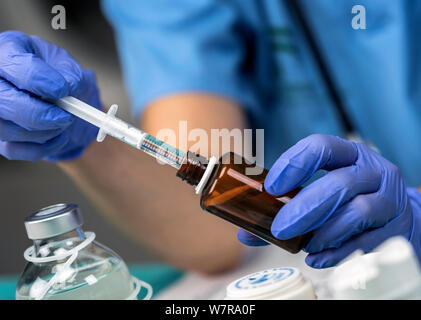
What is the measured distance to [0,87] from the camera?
2.08 ft

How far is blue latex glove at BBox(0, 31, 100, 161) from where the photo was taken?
61 cm

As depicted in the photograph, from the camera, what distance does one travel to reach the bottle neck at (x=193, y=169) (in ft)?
1.88

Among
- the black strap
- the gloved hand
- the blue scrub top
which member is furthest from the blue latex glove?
the black strap

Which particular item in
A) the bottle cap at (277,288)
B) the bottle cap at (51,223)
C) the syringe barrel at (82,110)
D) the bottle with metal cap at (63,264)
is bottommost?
the bottle cap at (277,288)

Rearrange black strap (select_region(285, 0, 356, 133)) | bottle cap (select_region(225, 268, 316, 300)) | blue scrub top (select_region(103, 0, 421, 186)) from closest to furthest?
bottle cap (select_region(225, 268, 316, 300)) < blue scrub top (select_region(103, 0, 421, 186)) < black strap (select_region(285, 0, 356, 133))

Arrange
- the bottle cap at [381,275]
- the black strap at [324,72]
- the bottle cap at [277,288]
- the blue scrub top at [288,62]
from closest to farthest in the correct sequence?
1. the bottle cap at [277,288]
2. the bottle cap at [381,275]
3. the blue scrub top at [288,62]
4. the black strap at [324,72]

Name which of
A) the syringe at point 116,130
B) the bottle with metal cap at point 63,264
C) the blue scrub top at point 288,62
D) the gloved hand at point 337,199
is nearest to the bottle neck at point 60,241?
the bottle with metal cap at point 63,264

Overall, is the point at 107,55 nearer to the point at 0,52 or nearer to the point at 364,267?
the point at 0,52

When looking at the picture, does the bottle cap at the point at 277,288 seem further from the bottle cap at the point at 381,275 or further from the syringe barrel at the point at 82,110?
the syringe barrel at the point at 82,110

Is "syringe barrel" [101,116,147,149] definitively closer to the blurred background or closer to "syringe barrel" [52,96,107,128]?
"syringe barrel" [52,96,107,128]

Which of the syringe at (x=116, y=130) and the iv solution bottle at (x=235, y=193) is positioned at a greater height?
the syringe at (x=116, y=130)

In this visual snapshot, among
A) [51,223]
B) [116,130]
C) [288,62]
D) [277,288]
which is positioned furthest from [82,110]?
[288,62]

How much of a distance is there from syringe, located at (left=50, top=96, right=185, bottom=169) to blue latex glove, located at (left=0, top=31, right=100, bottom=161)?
0.5 inches

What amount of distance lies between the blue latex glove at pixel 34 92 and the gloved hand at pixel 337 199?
0.31 metres
